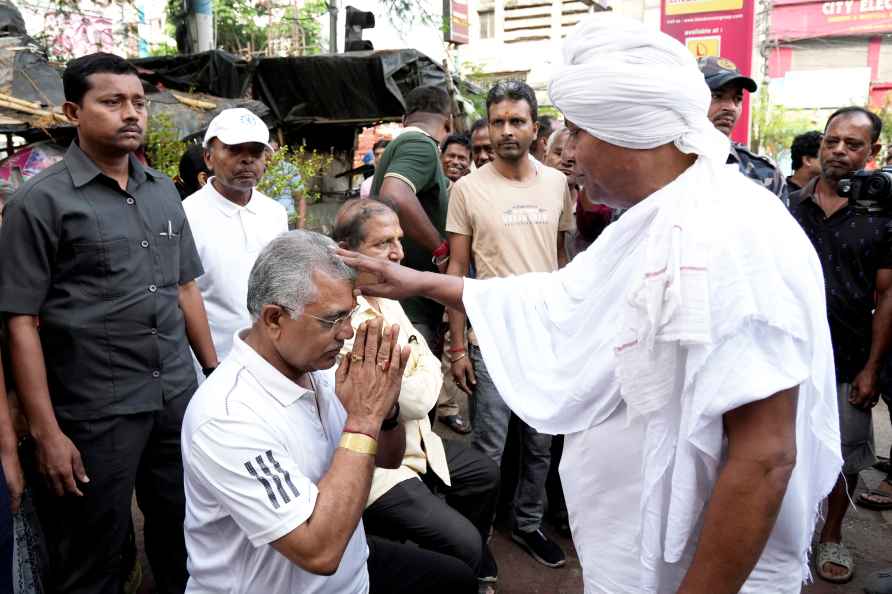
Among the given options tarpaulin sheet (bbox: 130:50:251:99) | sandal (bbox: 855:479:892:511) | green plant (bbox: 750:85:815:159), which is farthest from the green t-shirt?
green plant (bbox: 750:85:815:159)

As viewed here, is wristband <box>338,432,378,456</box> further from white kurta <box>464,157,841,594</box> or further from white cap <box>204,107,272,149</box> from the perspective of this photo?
white cap <box>204,107,272,149</box>

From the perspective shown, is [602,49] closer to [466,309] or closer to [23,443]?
[466,309]

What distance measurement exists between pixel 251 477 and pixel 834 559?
3090mm

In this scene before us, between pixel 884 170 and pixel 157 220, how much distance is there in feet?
9.68

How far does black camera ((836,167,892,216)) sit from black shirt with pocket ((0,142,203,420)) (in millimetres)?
2772

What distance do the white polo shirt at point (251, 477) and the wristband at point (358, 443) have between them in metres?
0.13

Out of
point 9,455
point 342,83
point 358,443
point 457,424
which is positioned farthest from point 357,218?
point 342,83

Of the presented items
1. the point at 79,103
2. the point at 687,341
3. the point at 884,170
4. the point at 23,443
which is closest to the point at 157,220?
the point at 79,103

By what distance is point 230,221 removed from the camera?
A: 3.49 metres

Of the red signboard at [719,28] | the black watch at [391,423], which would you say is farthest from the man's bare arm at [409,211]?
the red signboard at [719,28]

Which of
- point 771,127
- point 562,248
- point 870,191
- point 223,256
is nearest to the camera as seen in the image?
point 870,191

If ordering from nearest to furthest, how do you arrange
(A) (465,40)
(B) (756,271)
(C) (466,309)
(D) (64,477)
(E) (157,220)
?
(B) (756,271) < (C) (466,309) < (D) (64,477) < (E) (157,220) < (A) (465,40)

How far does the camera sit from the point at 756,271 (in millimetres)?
1267

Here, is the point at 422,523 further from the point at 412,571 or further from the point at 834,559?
the point at 834,559
